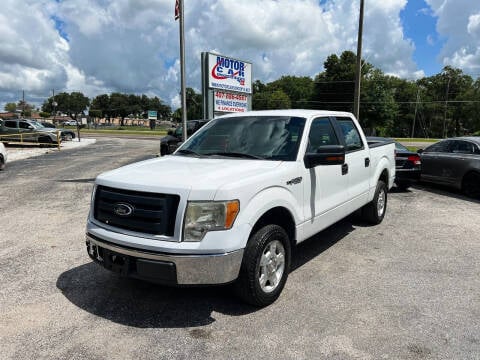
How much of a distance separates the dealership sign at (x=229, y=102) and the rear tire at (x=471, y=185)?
26.1 feet

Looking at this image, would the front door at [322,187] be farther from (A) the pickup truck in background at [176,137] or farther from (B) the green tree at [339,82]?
(B) the green tree at [339,82]

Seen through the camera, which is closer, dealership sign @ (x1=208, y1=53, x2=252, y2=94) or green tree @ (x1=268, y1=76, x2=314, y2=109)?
dealership sign @ (x1=208, y1=53, x2=252, y2=94)

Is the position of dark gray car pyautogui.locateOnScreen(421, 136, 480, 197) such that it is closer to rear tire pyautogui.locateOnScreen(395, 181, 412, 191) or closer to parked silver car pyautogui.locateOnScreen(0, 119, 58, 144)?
rear tire pyautogui.locateOnScreen(395, 181, 412, 191)

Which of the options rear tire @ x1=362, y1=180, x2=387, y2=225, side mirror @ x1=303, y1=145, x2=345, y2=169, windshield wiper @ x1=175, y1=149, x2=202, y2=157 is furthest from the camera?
rear tire @ x1=362, y1=180, x2=387, y2=225

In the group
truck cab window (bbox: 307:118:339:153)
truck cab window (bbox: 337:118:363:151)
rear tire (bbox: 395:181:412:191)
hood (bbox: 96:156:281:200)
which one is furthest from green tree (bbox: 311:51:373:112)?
hood (bbox: 96:156:281:200)

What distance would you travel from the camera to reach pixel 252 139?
423 centimetres

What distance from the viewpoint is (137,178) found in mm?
3318

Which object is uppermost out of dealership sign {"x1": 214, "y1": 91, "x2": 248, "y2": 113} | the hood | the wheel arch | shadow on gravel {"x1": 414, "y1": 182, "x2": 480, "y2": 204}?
dealership sign {"x1": 214, "y1": 91, "x2": 248, "y2": 113}

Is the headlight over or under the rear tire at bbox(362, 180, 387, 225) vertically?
over

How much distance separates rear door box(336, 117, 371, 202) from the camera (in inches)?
200

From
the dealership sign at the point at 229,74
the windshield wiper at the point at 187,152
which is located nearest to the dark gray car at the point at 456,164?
the dealership sign at the point at 229,74

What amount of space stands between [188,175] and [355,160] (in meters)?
2.82

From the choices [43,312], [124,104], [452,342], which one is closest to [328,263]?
[452,342]

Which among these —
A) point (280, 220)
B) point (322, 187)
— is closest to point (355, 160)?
point (322, 187)
